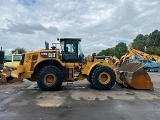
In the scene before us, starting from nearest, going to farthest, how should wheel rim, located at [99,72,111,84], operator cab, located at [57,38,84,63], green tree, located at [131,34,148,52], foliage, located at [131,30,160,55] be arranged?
wheel rim, located at [99,72,111,84] → operator cab, located at [57,38,84,63] → foliage, located at [131,30,160,55] → green tree, located at [131,34,148,52]

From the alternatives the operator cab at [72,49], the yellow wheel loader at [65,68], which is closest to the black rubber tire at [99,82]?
the yellow wheel loader at [65,68]

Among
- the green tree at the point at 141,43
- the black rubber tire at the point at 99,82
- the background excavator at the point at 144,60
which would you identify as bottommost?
the black rubber tire at the point at 99,82

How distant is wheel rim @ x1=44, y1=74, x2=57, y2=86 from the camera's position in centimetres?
1396

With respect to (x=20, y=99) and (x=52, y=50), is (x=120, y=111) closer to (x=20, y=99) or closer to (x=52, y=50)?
(x=20, y=99)

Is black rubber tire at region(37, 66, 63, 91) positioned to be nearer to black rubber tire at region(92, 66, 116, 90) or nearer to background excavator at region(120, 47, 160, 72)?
black rubber tire at region(92, 66, 116, 90)

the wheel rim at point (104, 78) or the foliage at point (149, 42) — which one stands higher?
the foliage at point (149, 42)

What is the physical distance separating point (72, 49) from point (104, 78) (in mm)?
2410

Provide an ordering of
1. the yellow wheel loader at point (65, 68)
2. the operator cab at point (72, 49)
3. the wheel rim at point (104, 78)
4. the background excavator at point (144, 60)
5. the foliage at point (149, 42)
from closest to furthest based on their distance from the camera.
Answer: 1. the yellow wheel loader at point (65, 68)
2. the wheel rim at point (104, 78)
3. the operator cab at point (72, 49)
4. the background excavator at point (144, 60)
5. the foliage at point (149, 42)

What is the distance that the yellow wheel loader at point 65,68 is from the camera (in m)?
14.0

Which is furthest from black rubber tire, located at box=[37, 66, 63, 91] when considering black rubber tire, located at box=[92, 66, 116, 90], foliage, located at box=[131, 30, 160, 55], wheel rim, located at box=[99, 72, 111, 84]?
foliage, located at box=[131, 30, 160, 55]

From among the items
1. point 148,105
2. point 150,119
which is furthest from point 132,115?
point 148,105

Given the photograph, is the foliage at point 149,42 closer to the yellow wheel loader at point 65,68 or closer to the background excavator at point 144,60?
the background excavator at point 144,60

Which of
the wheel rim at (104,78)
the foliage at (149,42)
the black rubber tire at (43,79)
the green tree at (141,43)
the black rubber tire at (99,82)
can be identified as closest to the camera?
the black rubber tire at (43,79)

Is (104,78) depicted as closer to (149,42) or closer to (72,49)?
(72,49)
